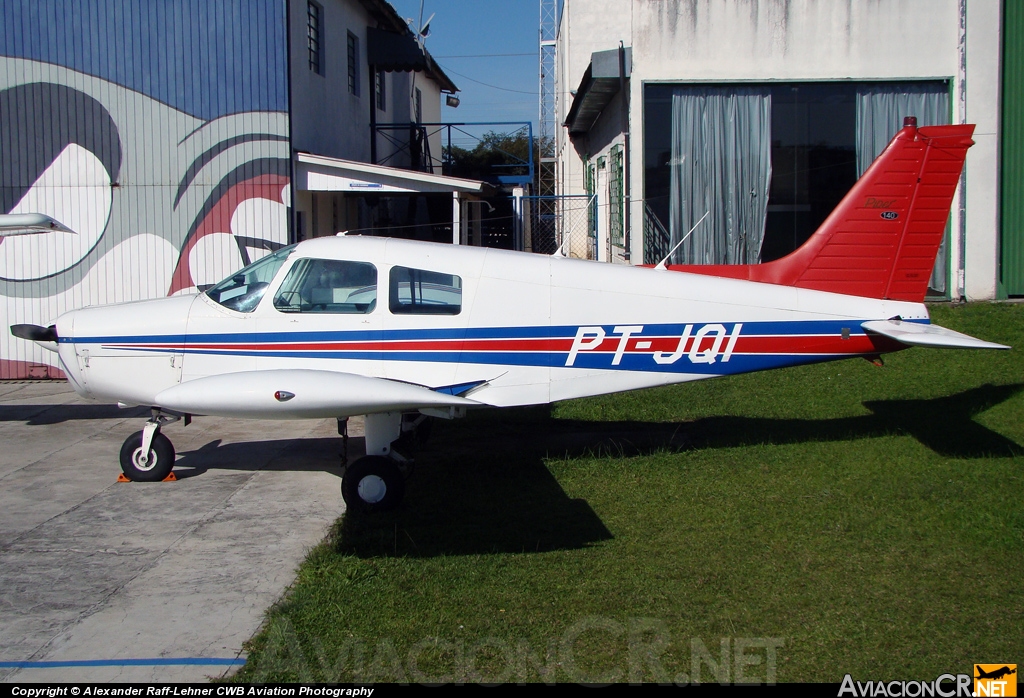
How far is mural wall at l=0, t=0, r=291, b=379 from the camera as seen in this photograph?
12109 mm

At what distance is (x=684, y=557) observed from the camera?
561cm

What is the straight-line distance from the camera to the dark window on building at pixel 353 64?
16.8 meters

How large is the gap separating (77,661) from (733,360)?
16.6 ft

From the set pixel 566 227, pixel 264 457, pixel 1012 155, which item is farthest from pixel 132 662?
pixel 566 227

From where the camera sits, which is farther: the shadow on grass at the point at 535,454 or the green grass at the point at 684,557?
the shadow on grass at the point at 535,454

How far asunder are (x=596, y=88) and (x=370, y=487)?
10901mm

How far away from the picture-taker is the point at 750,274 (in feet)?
25.8

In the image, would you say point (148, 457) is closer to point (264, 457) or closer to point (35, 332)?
point (264, 457)

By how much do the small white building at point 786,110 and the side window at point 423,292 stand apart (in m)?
7.54

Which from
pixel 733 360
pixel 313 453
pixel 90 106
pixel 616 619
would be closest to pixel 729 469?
pixel 733 360

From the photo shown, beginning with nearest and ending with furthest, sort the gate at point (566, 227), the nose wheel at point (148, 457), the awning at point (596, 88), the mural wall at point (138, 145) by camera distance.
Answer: the nose wheel at point (148, 457) → the mural wall at point (138, 145) → the awning at point (596, 88) → the gate at point (566, 227)

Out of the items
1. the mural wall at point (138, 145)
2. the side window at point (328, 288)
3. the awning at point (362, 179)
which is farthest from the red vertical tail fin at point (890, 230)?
the mural wall at point (138, 145)

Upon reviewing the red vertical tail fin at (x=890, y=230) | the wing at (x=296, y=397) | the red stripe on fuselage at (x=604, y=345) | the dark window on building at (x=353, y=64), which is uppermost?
the dark window on building at (x=353, y=64)

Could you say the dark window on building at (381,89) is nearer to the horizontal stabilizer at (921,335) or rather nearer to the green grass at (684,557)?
the green grass at (684,557)
